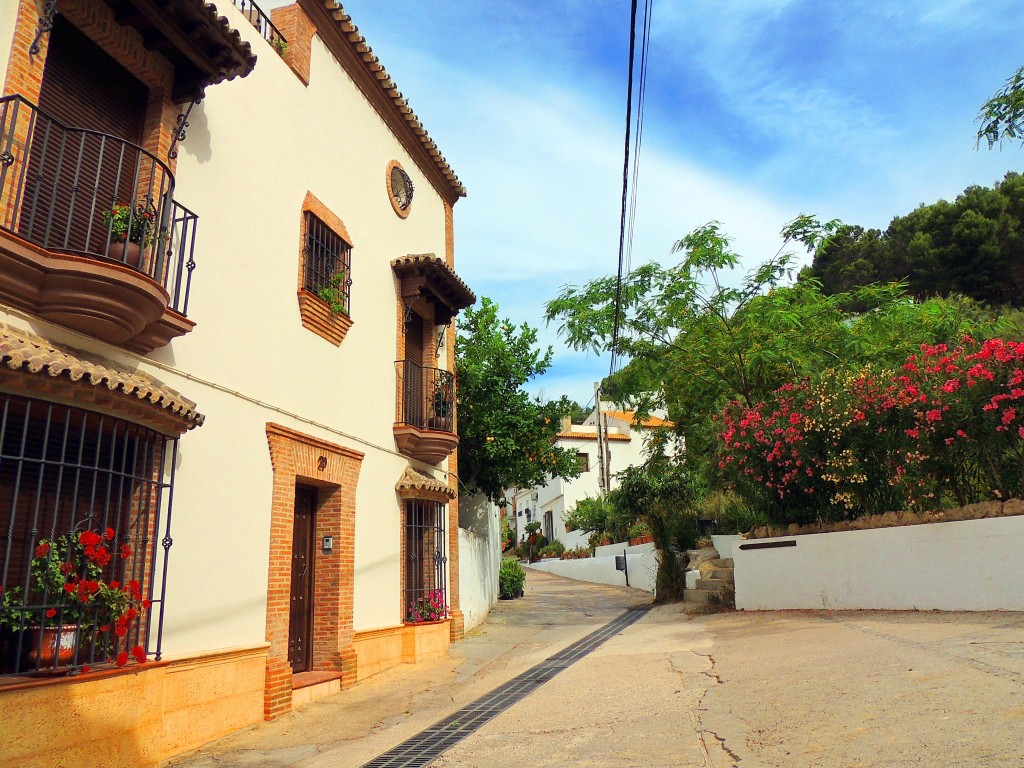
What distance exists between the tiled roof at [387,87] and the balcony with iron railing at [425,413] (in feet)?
13.0

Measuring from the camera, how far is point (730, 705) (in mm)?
5301

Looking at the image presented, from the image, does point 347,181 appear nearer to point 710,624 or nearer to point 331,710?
point 331,710

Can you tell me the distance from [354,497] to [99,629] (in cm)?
415

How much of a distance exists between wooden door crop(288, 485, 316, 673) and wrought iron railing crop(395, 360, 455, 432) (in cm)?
240

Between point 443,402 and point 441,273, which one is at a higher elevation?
point 441,273

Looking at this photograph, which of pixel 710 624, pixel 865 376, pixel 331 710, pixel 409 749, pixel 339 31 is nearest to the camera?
pixel 409 749

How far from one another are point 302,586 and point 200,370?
10.7 feet

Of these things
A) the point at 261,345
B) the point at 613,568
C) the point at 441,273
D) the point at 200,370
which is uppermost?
the point at 441,273

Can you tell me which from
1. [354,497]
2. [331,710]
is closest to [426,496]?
[354,497]

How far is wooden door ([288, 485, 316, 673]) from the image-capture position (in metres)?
8.20

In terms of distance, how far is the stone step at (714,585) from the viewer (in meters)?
13.2

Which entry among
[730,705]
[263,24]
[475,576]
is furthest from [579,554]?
[730,705]

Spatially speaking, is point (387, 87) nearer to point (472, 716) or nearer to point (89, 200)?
point (89, 200)

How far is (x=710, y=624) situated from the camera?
10984 millimetres
